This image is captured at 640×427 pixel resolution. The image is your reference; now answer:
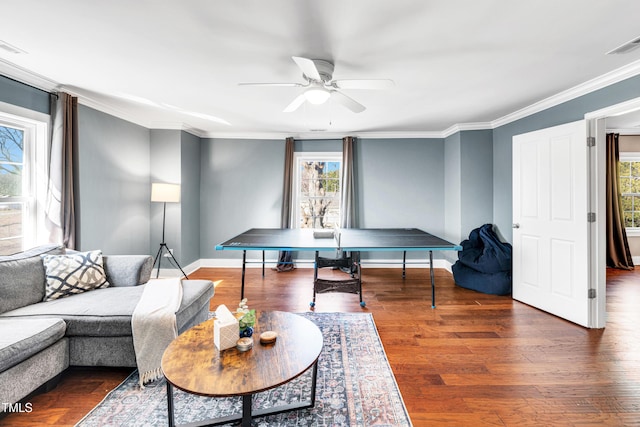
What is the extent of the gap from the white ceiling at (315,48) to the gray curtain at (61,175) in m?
0.25

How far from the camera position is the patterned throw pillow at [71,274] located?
226 centimetres

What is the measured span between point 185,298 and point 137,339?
0.42 meters

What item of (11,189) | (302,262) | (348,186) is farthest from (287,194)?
(11,189)

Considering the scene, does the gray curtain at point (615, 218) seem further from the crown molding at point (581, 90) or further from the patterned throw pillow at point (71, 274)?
the patterned throw pillow at point (71, 274)

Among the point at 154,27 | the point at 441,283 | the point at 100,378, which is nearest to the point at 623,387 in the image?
the point at 441,283

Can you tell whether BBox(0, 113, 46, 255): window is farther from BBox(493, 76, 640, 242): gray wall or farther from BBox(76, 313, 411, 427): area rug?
BBox(493, 76, 640, 242): gray wall

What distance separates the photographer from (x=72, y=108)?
2941 millimetres

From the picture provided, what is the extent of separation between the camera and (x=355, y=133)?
5012 millimetres

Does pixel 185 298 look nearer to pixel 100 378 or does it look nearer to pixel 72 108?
pixel 100 378

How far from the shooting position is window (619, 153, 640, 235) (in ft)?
17.3

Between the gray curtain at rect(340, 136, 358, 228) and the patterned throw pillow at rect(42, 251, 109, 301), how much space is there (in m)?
3.41

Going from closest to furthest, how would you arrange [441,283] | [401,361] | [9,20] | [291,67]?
[9,20]
[401,361]
[291,67]
[441,283]

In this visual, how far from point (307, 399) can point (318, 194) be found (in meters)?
3.77

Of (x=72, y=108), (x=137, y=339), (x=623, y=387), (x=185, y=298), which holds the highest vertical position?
(x=72, y=108)
